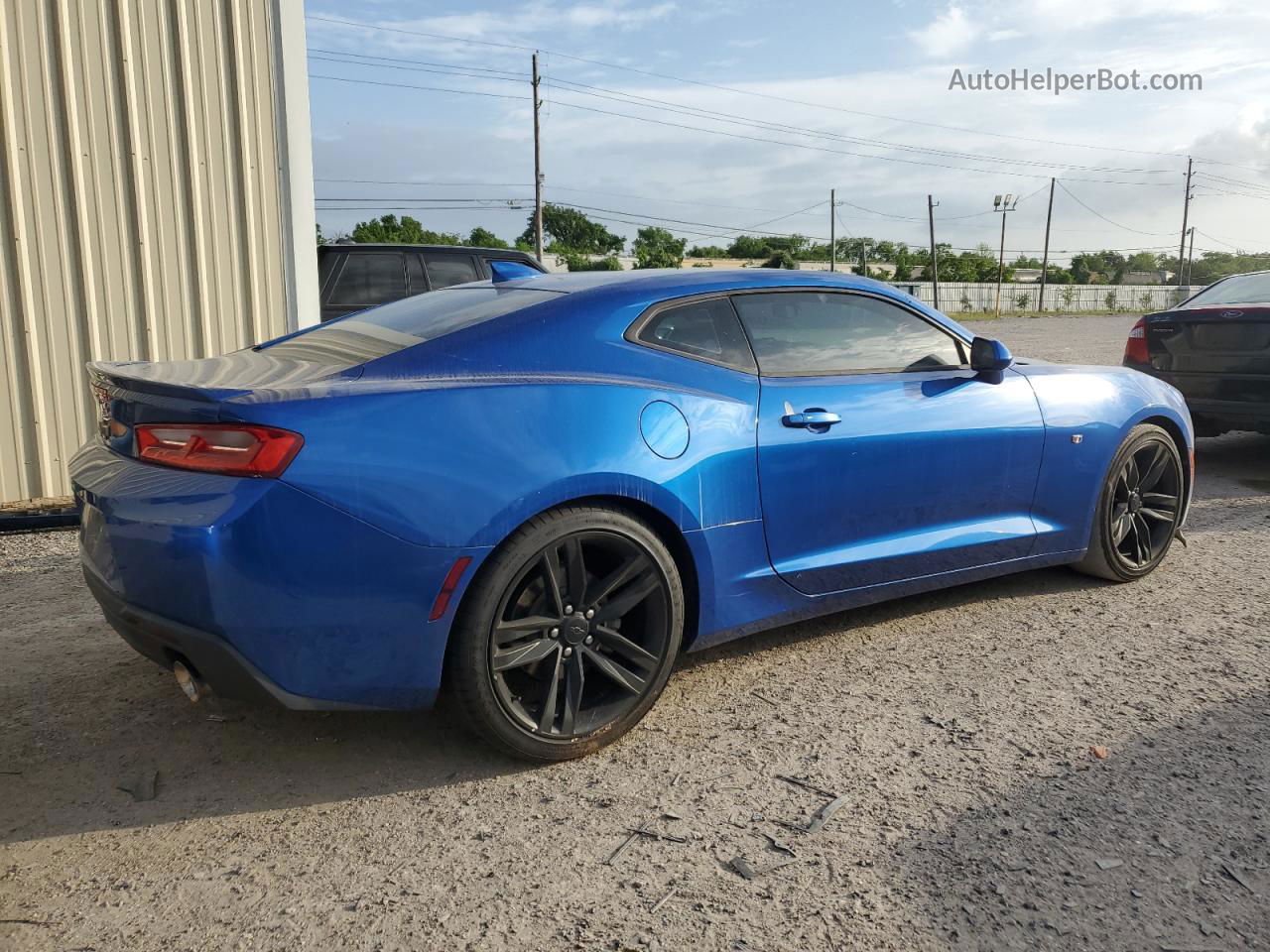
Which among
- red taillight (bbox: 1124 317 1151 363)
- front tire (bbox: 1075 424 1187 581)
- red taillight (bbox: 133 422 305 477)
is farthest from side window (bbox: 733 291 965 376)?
red taillight (bbox: 1124 317 1151 363)

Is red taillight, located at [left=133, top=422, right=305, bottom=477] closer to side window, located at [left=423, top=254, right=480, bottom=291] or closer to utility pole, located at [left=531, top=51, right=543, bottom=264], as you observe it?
side window, located at [left=423, top=254, right=480, bottom=291]

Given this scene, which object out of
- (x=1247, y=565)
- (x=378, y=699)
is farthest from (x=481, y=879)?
(x=1247, y=565)

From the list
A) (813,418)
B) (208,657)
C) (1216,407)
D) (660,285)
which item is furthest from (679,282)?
(1216,407)

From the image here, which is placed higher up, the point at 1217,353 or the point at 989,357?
the point at 989,357

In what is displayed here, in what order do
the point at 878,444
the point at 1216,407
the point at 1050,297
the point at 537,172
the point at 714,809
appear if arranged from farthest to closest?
1. the point at 1050,297
2. the point at 537,172
3. the point at 1216,407
4. the point at 878,444
5. the point at 714,809

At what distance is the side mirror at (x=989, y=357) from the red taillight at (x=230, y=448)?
2.68 metres

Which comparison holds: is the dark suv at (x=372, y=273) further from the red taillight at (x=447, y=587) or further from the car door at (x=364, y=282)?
the red taillight at (x=447, y=587)

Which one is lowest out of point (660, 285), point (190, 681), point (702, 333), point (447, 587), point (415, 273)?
point (190, 681)

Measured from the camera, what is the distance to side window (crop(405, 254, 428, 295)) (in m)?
9.34

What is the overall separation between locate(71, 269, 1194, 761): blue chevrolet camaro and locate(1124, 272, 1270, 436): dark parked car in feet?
12.2

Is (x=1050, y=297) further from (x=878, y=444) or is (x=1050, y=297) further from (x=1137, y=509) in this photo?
(x=878, y=444)

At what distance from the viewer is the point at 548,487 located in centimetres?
274

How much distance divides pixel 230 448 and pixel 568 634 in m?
1.04

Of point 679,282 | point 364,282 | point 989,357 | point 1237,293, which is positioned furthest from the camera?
point 364,282
